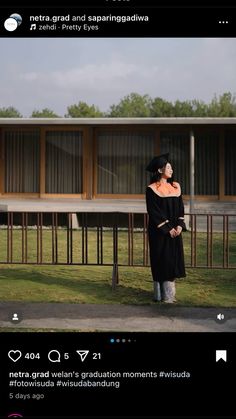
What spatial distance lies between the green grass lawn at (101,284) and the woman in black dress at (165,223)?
40cm

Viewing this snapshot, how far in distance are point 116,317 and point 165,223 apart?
122 cm

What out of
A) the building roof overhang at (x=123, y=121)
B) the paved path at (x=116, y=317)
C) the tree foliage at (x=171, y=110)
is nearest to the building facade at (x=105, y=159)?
the building roof overhang at (x=123, y=121)

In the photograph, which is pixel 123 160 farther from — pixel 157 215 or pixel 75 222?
pixel 157 215

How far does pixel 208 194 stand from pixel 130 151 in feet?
9.11

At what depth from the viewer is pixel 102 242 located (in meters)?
9.67

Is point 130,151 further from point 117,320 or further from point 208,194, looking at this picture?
point 117,320

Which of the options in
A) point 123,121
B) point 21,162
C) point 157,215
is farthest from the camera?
point 21,162

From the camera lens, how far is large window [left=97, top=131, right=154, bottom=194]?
18922mm
